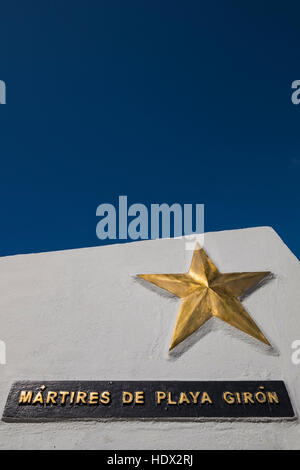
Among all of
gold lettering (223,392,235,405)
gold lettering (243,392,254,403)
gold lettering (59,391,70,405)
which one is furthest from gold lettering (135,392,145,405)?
gold lettering (243,392,254,403)

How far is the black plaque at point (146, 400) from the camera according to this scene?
2457 mm

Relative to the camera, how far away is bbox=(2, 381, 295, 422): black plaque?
246 cm

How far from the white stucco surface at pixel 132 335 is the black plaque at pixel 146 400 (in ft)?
0.19

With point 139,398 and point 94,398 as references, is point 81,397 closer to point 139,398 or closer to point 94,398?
point 94,398

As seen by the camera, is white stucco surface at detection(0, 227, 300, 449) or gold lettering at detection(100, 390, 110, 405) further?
gold lettering at detection(100, 390, 110, 405)

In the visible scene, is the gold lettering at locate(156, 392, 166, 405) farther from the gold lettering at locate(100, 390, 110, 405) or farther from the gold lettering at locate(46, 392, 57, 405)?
the gold lettering at locate(46, 392, 57, 405)

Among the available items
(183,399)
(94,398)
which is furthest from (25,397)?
(183,399)

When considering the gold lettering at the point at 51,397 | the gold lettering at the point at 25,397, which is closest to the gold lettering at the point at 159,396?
the gold lettering at the point at 51,397

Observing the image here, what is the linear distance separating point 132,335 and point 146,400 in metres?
0.63

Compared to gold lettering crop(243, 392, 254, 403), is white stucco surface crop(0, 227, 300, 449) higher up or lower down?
higher up

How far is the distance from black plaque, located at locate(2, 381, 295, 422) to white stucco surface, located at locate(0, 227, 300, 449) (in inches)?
2.3

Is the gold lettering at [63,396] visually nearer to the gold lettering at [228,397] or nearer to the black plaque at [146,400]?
the black plaque at [146,400]
